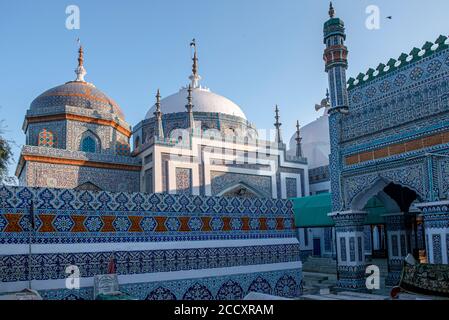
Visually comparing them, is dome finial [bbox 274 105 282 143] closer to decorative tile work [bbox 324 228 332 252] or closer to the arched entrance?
decorative tile work [bbox 324 228 332 252]

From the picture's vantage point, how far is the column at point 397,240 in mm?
8703

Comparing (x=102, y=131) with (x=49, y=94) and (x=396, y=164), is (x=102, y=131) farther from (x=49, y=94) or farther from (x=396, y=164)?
(x=396, y=164)

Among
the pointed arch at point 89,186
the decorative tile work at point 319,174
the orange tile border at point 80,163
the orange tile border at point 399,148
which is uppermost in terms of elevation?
the orange tile border at point 80,163

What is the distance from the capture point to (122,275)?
5.15 metres

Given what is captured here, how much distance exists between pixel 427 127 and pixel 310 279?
17.7 feet

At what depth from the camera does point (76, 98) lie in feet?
48.4

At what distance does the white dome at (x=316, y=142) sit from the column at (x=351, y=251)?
37.5 feet

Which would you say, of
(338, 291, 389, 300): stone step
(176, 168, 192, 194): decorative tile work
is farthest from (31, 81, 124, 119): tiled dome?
(338, 291, 389, 300): stone step

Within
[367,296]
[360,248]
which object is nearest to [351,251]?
[360,248]

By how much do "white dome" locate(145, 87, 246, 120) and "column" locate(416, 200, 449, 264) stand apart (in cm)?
1249

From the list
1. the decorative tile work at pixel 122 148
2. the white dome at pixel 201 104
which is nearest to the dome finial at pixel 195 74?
the white dome at pixel 201 104

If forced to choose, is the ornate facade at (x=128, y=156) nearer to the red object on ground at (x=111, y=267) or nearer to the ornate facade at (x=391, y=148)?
the ornate facade at (x=391, y=148)

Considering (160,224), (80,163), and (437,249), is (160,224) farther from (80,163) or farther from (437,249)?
(80,163)
